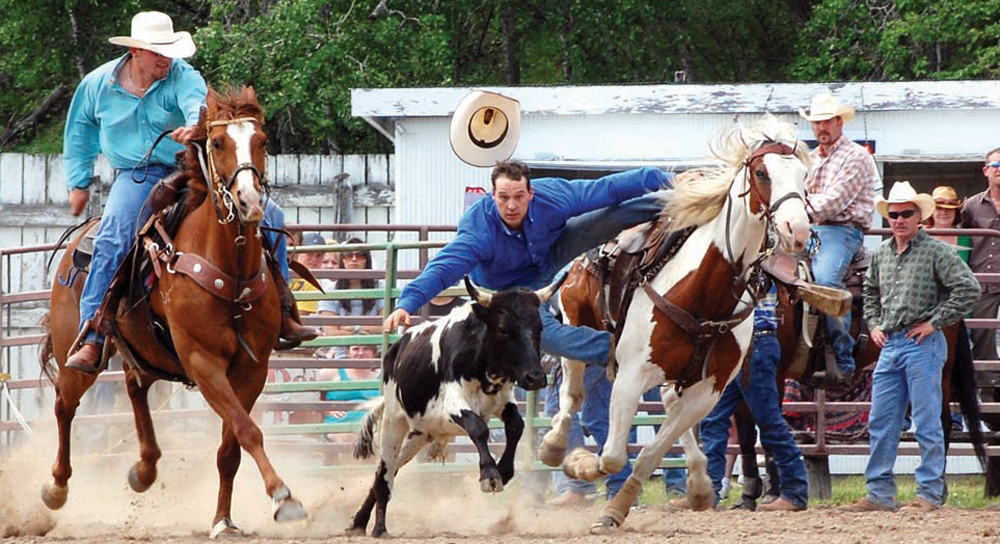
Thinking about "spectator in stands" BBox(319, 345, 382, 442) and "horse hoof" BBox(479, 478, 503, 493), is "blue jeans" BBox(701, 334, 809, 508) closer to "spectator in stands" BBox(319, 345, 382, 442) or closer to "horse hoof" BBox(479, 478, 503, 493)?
"horse hoof" BBox(479, 478, 503, 493)

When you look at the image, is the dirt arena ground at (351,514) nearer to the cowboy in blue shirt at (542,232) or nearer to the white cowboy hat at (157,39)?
the cowboy in blue shirt at (542,232)

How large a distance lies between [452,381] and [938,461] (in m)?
3.18

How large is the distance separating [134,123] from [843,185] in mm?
4105

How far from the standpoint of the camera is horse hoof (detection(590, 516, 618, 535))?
815 cm

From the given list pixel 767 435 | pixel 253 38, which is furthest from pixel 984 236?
pixel 253 38

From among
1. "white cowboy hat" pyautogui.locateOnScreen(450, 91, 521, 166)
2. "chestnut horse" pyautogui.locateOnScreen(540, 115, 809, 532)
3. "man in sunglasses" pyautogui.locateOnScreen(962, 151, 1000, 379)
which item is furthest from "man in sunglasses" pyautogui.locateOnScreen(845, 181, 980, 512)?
"white cowboy hat" pyautogui.locateOnScreen(450, 91, 521, 166)

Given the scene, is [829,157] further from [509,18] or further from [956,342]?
[509,18]

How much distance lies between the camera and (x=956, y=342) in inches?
400

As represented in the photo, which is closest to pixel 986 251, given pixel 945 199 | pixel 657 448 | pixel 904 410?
pixel 945 199

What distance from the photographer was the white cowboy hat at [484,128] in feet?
32.1

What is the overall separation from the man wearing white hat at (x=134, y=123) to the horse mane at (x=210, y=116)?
0.31 meters

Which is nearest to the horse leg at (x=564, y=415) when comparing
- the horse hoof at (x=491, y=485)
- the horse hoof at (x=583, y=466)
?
the horse hoof at (x=583, y=466)

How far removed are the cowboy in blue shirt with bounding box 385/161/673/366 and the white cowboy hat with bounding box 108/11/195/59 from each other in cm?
169

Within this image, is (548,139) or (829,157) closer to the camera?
(829,157)
